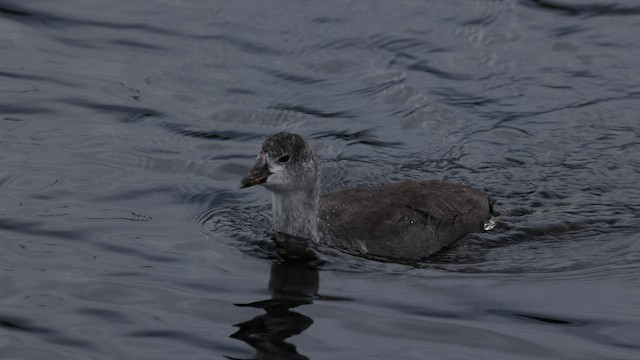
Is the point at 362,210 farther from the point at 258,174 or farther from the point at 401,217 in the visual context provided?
the point at 258,174

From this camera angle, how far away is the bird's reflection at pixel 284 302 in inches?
359

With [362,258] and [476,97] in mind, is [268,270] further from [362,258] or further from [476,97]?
[476,97]

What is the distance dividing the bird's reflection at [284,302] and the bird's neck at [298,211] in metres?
0.09

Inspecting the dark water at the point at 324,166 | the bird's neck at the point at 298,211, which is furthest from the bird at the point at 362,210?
the dark water at the point at 324,166

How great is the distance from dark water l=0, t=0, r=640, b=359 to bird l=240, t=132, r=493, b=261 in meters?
0.19

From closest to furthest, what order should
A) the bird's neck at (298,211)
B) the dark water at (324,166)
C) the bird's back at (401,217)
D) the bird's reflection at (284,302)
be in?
the bird's reflection at (284,302), the dark water at (324,166), the bird's back at (401,217), the bird's neck at (298,211)

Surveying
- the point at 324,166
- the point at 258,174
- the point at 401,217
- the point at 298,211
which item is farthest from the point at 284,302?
the point at 324,166

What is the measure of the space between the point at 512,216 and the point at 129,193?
336 cm

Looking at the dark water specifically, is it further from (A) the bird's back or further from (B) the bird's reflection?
(A) the bird's back

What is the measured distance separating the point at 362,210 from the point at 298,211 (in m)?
0.53

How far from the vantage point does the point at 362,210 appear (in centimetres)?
1130

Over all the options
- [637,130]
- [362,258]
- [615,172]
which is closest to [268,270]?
[362,258]

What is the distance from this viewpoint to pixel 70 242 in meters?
11.0

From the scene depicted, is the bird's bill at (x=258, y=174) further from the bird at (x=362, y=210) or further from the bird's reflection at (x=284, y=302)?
the bird's reflection at (x=284, y=302)
